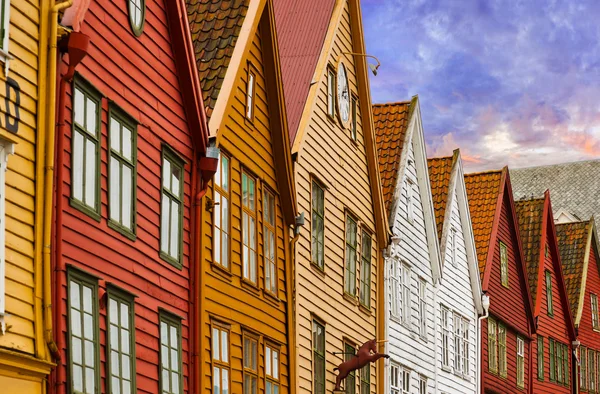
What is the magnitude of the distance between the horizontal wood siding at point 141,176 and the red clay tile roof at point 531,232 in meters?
27.4

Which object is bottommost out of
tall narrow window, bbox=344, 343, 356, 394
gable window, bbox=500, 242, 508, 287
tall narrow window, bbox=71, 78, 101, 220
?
tall narrow window, bbox=344, 343, 356, 394

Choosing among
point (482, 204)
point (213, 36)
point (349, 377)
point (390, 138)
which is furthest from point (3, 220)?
point (482, 204)

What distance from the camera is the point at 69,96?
14211 mm

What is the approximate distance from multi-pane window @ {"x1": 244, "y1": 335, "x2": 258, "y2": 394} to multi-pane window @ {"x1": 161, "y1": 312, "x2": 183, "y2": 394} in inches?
114

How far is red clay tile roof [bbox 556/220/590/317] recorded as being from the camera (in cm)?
4866

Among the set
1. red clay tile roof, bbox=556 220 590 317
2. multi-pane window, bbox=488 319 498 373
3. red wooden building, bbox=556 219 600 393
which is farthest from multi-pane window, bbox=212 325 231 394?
red clay tile roof, bbox=556 220 590 317

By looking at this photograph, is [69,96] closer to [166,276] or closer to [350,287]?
[166,276]

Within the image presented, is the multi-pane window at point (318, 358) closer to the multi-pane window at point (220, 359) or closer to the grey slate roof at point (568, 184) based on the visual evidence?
the multi-pane window at point (220, 359)

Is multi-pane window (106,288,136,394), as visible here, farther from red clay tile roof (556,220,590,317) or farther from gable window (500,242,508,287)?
red clay tile roof (556,220,590,317)

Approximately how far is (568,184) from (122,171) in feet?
180

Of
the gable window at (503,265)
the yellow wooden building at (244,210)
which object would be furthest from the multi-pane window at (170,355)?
the gable window at (503,265)

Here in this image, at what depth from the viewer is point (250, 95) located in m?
21.1

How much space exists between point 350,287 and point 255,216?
241 inches

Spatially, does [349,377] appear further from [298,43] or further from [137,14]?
[137,14]
